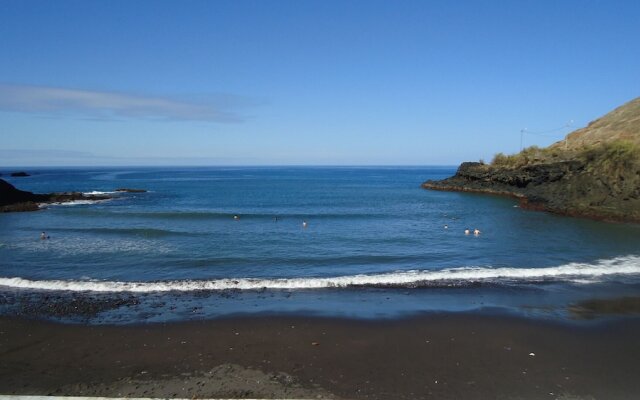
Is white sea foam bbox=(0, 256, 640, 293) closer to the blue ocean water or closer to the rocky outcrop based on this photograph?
the blue ocean water

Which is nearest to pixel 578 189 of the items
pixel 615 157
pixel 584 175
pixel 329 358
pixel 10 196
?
pixel 584 175

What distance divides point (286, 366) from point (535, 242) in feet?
65.0

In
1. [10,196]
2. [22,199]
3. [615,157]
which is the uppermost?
[615,157]

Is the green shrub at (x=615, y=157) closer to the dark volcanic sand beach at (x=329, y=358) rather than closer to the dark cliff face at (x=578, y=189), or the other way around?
the dark cliff face at (x=578, y=189)

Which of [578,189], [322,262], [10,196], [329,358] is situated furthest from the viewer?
[10,196]

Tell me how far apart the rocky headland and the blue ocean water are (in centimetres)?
403

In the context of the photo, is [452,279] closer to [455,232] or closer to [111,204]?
[455,232]

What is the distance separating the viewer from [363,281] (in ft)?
54.4

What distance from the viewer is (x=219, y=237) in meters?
26.4

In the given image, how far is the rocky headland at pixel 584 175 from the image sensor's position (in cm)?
3450

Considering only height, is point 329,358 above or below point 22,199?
below

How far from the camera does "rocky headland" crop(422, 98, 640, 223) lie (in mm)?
34500

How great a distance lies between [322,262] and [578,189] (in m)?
29.2

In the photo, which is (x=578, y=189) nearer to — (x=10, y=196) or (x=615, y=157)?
(x=615, y=157)
